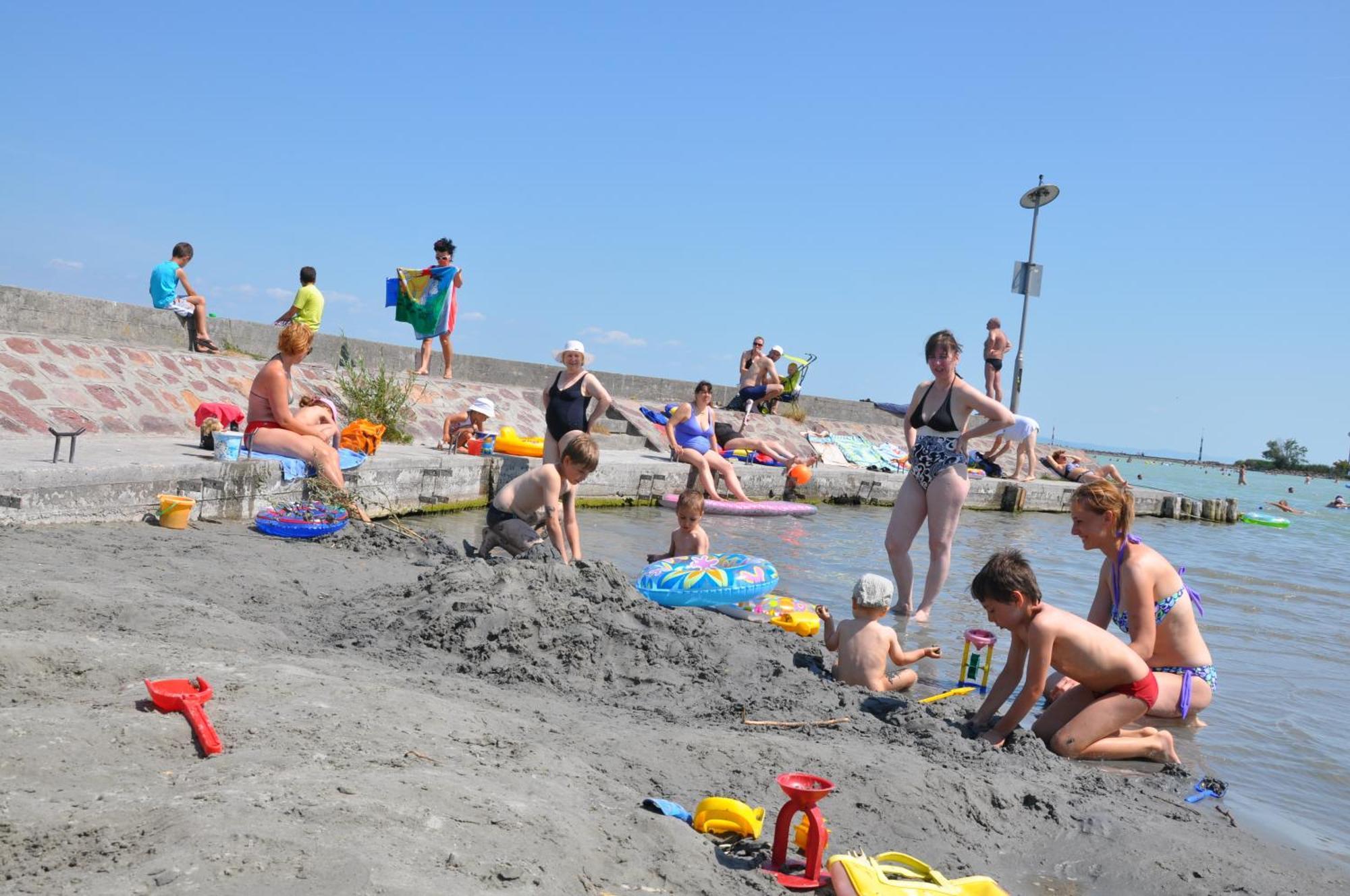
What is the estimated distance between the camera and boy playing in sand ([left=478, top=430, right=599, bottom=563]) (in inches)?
286

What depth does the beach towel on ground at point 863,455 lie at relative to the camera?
19453 millimetres

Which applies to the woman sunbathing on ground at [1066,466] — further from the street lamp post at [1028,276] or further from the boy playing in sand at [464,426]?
the boy playing in sand at [464,426]

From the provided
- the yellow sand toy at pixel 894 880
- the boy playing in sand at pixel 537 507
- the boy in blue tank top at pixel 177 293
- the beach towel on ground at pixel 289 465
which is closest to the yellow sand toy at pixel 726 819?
the yellow sand toy at pixel 894 880

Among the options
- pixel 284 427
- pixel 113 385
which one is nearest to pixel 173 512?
pixel 284 427

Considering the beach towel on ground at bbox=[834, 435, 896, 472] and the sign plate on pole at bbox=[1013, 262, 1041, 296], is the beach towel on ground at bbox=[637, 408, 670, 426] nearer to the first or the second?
the beach towel on ground at bbox=[834, 435, 896, 472]

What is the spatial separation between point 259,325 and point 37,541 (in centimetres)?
1023

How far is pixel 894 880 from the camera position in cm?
304

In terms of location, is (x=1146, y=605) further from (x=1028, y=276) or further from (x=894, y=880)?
(x=1028, y=276)

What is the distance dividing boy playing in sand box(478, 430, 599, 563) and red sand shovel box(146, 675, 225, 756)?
3785mm

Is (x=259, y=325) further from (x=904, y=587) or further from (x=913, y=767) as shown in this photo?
(x=913, y=767)

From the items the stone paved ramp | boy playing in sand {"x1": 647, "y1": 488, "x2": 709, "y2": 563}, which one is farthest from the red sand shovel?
the stone paved ramp

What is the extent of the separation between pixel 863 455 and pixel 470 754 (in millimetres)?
17077

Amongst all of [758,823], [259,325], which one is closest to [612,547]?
[758,823]

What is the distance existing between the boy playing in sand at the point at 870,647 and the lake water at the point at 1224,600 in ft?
1.73
